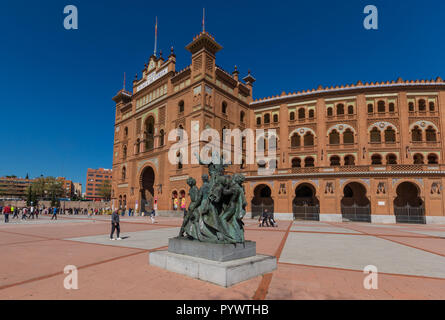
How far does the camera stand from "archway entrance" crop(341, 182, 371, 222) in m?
25.5

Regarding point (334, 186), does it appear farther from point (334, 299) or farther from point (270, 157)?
point (334, 299)

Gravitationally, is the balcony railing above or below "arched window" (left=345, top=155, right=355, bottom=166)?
below

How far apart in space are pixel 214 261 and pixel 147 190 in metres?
33.7

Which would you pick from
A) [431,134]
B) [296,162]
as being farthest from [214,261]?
[431,134]

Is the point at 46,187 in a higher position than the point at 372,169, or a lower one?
lower

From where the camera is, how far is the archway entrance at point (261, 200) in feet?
97.4

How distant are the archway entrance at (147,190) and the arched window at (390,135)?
99.6 feet

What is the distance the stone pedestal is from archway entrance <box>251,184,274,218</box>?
23.9 m

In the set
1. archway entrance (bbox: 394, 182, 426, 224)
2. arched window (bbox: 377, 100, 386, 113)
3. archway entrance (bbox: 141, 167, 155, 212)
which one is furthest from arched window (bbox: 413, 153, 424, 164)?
archway entrance (bbox: 141, 167, 155, 212)

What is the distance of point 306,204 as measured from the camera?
2912 centimetres

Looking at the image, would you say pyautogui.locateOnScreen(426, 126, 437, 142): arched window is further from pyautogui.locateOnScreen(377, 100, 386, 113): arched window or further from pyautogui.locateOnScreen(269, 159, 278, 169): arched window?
pyautogui.locateOnScreen(269, 159, 278, 169): arched window

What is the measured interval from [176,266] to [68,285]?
1.99 meters

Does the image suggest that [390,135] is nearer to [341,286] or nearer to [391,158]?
[391,158]
